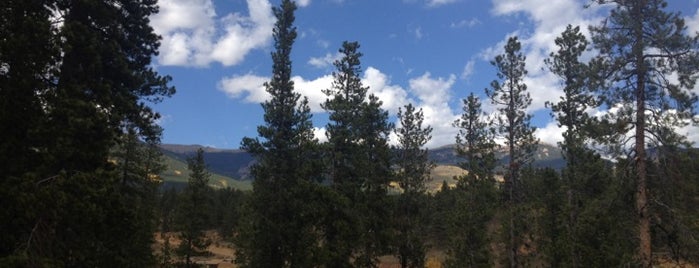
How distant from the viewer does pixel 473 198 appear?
3394 centimetres

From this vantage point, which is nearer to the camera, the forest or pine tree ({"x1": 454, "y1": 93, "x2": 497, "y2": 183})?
the forest

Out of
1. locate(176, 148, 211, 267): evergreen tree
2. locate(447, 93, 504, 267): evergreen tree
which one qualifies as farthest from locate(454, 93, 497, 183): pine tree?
locate(176, 148, 211, 267): evergreen tree

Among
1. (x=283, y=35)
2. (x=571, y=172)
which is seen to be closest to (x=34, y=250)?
(x=283, y=35)

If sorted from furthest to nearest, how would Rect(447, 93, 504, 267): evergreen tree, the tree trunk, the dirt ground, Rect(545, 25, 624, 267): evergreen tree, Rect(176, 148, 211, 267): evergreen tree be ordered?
the dirt ground, Rect(176, 148, 211, 267): evergreen tree, Rect(447, 93, 504, 267): evergreen tree, Rect(545, 25, 624, 267): evergreen tree, the tree trunk

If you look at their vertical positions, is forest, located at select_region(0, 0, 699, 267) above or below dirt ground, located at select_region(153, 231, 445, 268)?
above

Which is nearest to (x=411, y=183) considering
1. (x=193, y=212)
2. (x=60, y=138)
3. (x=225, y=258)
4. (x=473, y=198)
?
(x=473, y=198)

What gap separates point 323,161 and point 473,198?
12392 mm

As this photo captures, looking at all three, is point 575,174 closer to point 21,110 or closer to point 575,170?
point 575,170

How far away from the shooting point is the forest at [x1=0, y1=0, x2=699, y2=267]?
1171cm

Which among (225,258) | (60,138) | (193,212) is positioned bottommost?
(225,258)

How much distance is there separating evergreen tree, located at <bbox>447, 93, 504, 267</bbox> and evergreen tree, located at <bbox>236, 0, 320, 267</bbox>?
33.0ft

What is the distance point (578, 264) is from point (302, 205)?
14455 millimetres

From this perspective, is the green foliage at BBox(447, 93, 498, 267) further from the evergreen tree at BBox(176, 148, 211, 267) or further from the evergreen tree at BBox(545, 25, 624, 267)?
the evergreen tree at BBox(176, 148, 211, 267)

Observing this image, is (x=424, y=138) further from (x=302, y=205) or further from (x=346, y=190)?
(x=302, y=205)
